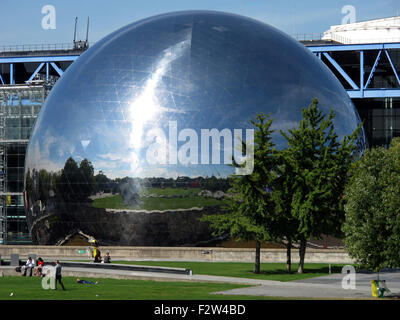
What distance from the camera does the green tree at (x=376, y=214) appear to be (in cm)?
2511

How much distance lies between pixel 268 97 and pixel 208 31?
523 centimetres

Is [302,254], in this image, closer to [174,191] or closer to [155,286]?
[174,191]

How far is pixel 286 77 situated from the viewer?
131ft

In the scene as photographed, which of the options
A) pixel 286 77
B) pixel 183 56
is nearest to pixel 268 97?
pixel 286 77

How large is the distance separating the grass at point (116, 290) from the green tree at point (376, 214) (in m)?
4.04

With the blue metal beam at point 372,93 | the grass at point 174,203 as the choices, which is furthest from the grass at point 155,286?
the blue metal beam at point 372,93

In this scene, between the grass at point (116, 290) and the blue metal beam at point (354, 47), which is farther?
the blue metal beam at point (354, 47)

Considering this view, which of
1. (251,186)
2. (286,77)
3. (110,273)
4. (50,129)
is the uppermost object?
(286,77)

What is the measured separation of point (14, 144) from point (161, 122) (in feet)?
88.2

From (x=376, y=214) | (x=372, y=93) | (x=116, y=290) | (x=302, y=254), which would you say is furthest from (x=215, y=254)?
(x=372, y=93)

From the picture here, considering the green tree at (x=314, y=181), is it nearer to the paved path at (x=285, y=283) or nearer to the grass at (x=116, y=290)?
the paved path at (x=285, y=283)

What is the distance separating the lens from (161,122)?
38.5 meters

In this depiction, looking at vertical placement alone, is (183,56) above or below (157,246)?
above
